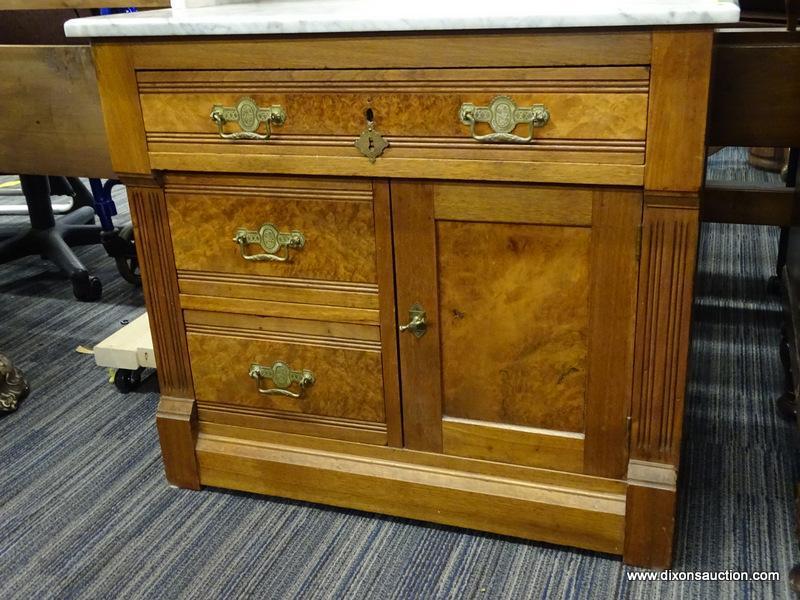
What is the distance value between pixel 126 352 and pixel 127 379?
91 mm

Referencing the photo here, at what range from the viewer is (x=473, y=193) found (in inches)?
46.5

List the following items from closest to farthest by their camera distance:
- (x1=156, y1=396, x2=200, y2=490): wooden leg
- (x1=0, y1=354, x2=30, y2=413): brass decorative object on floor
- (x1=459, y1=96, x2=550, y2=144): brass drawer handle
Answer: (x1=459, y1=96, x2=550, y2=144): brass drawer handle, (x1=156, y1=396, x2=200, y2=490): wooden leg, (x1=0, y1=354, x2=30, y2=413): brass decorative object on floor

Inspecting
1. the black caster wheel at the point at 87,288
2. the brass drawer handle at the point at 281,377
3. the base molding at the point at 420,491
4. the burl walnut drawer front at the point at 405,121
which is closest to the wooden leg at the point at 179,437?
the base molding at the point at 420,491

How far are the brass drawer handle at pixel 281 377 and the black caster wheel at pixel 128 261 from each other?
1.08 m

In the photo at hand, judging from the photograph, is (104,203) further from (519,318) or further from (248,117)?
(519,318)

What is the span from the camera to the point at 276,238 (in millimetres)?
1313

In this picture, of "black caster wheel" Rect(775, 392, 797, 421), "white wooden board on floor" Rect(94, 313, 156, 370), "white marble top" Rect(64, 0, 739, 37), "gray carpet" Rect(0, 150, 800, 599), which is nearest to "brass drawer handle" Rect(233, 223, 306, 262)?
"white marble top" Rect(64, 0, 739, 37)

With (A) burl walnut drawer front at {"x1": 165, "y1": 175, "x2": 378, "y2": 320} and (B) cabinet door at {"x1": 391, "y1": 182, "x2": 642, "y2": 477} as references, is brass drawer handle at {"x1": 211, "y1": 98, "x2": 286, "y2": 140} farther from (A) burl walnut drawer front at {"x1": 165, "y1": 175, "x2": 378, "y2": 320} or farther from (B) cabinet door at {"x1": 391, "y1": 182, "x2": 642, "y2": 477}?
(B) cabinet door at {"x1": 391, "y1": 182, "x2": 642, "y2": 477}

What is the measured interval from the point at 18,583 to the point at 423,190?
35.1 inches

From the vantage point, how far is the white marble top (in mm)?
994

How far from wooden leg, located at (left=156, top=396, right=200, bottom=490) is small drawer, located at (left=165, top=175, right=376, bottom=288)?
0.82 ft

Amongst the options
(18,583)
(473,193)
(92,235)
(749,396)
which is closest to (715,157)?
(749,396)

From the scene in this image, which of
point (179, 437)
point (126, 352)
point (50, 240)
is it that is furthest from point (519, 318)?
point (50, 240)

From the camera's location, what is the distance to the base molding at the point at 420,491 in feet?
4.22
